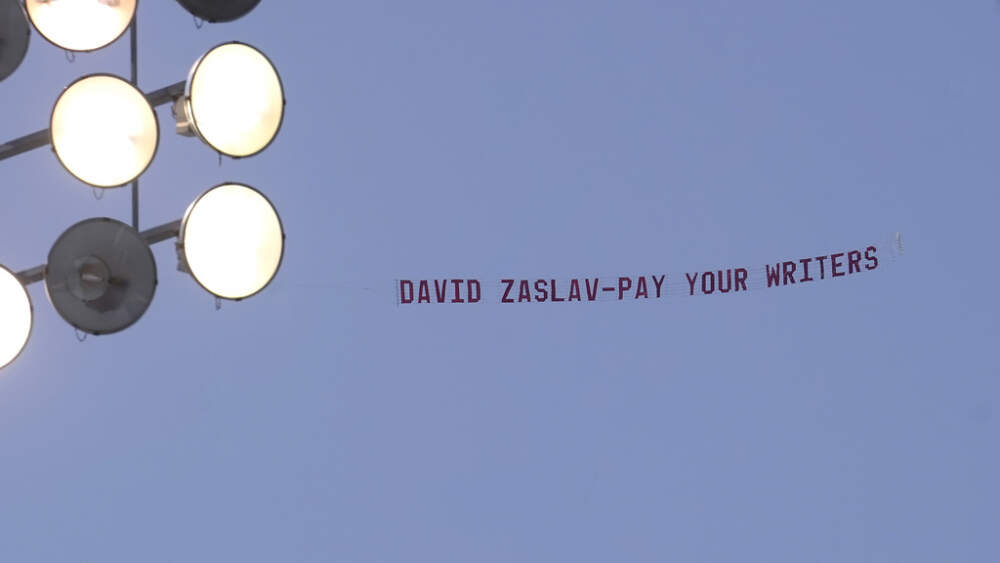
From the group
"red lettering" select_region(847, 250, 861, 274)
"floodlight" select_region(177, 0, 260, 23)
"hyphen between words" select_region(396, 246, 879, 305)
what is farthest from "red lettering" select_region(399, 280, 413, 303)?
"floodlight" select_region(177, 0, 260, 23)

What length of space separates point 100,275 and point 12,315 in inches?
3.9

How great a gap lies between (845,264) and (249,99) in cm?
497

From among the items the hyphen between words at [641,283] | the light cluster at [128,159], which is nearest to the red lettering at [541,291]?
the hyphen between words at [641,283]

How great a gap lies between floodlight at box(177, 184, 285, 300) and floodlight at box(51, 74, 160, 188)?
92mm

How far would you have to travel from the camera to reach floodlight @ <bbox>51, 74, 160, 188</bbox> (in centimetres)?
119

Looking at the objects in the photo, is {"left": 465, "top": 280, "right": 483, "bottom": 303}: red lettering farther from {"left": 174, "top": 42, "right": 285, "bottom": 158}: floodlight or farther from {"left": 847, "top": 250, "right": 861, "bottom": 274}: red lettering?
{"left": 174, "top": 42, "right": 285, "bottom": 158}: floodlight

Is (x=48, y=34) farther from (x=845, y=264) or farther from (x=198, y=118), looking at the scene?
(x=845, y=264)

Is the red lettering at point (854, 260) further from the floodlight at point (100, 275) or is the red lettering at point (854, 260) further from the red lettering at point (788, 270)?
the floodlight at point (100, 275)

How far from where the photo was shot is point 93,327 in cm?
123

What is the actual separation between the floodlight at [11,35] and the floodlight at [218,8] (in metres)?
0.18

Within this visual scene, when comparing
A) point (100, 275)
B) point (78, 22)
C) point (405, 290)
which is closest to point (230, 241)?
point (100, 275)

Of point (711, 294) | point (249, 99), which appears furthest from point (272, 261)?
point (711, 294)

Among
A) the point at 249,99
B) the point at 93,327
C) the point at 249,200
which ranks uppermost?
the point at 249,99

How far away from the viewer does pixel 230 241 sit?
1.30 meters
